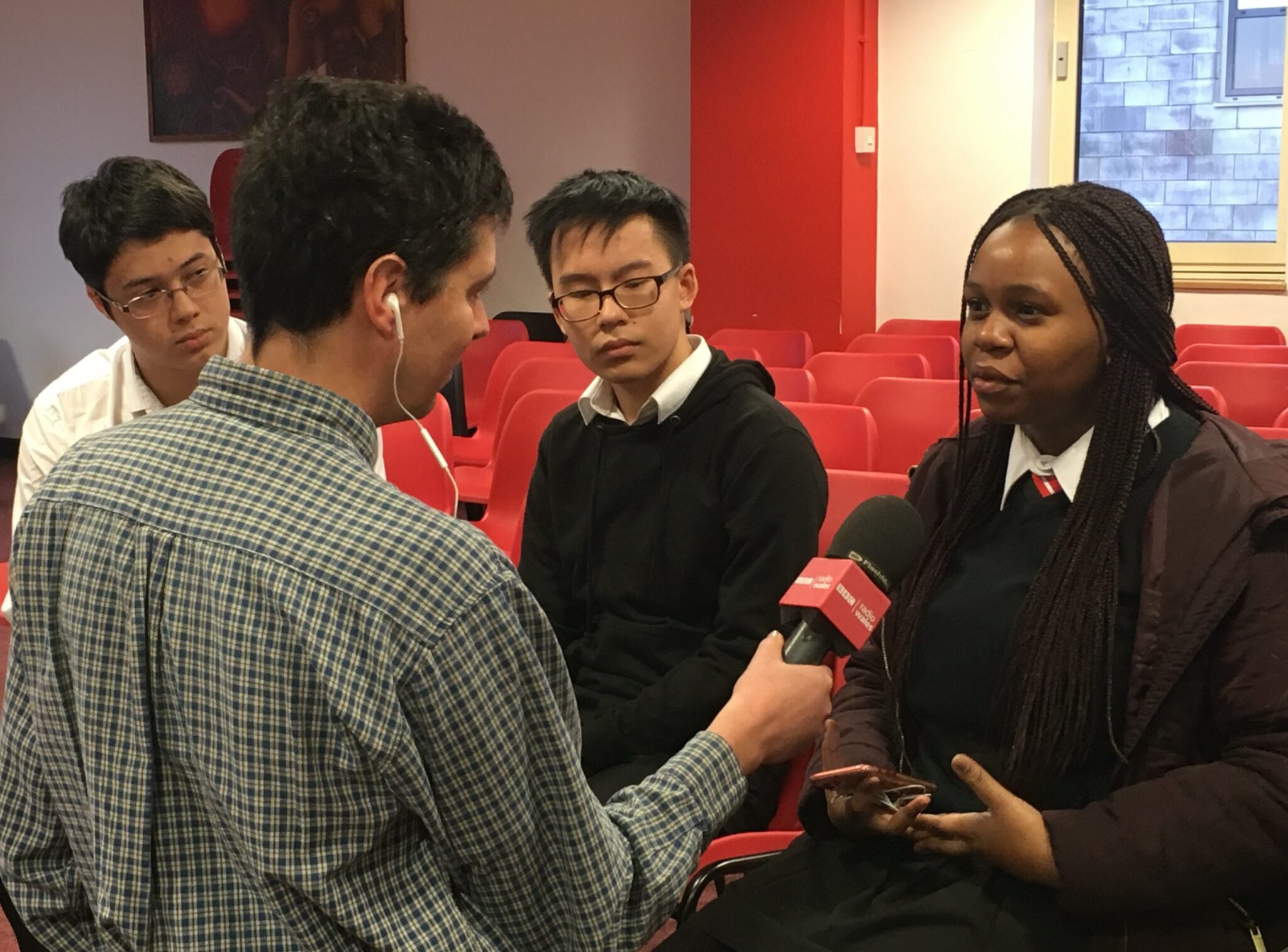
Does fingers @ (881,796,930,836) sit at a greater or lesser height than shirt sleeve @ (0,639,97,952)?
lesser

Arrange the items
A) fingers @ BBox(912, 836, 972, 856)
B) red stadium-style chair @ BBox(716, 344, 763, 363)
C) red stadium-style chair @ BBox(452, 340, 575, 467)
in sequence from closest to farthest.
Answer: fingers @ BBox(912, 836, 972, 856), red stadium-style chair @ BBox(452, 340, 575, 467), red stadium-style chair @ BBox(716, 344, 763, 363)

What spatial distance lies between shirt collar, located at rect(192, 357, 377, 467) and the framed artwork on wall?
7771 millimetres

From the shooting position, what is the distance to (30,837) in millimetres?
1140

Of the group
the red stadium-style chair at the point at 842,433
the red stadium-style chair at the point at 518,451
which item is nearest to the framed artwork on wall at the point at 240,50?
the red stadium-style chair at the point at 518,451

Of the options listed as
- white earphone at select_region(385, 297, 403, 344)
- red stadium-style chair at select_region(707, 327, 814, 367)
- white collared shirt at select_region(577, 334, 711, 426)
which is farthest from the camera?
red stadium-style chair at select_region(707, 327, 814, 367)

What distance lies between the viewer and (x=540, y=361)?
4609mm

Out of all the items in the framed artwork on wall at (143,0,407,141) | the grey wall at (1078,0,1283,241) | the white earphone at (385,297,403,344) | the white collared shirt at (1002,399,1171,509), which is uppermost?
the framed artwork on wall at (143,0,407,141)

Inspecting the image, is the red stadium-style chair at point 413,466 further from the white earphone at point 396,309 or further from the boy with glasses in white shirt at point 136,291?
the white earphone at point 396,309

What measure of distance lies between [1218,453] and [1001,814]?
18.7 inches

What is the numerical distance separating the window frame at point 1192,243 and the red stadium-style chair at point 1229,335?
678 mm

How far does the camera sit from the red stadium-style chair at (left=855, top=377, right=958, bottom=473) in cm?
368

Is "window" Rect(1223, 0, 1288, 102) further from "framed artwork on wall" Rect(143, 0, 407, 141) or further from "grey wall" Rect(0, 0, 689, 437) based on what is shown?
"framed artwork on wall" Rect(143, 0, 407, 141)

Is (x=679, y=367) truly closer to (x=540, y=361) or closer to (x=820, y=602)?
(x=820, y=602)

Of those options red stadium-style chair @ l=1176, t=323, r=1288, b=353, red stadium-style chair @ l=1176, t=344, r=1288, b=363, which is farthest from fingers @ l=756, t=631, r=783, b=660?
red stadium-style chair @ l=1176, t=323, r=1288, b=353
